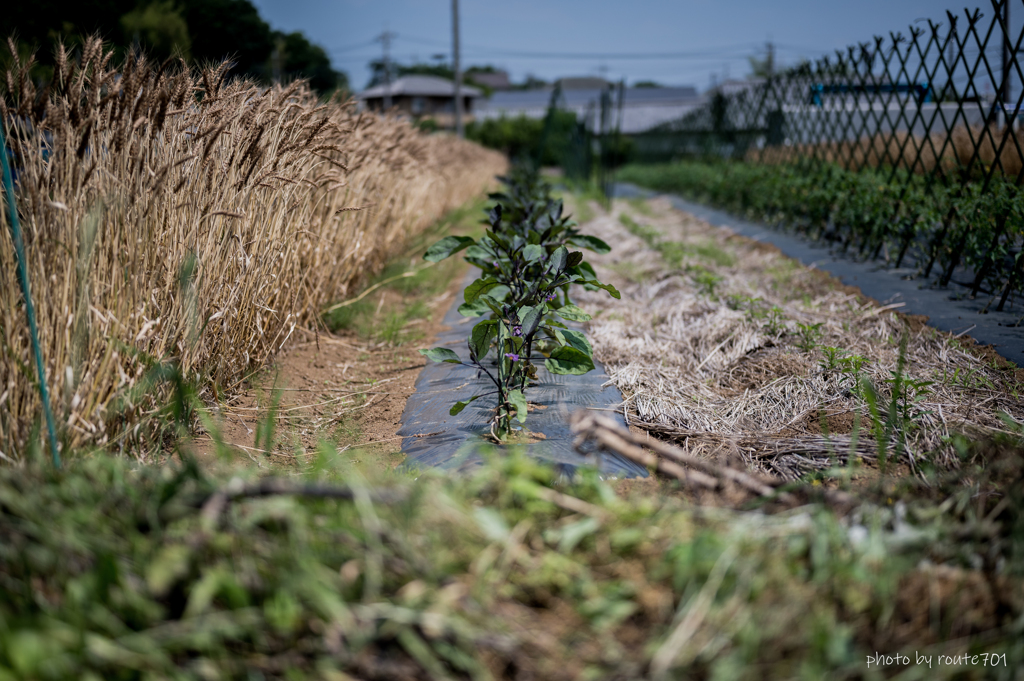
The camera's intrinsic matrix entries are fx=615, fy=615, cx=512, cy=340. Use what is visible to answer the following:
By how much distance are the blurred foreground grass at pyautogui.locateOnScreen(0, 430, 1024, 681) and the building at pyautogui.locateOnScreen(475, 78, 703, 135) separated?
31844mm

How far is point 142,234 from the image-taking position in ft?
6.59

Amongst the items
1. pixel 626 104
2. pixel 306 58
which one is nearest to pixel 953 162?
pixel 306 58

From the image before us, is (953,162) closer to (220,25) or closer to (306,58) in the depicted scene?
(220,25)

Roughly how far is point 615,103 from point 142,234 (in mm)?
46377

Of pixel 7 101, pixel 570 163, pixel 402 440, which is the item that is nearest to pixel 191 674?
pixel 402 440

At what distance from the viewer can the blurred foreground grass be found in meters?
0.81

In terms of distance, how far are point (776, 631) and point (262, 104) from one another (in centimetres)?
276

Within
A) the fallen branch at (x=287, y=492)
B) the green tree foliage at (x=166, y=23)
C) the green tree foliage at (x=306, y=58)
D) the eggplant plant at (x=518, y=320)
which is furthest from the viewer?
the green tree foliage at (x=306, y=58)

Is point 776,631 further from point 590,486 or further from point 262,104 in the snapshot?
point 262,104

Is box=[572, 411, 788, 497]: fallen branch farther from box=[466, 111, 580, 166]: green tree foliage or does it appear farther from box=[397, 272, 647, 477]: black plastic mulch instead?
box=[466, 111, 580, 166]: green tree foliage

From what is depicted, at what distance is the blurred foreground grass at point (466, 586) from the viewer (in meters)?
0.81

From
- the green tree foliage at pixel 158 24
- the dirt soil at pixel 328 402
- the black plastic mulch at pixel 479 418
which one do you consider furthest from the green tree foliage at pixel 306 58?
the black plastic mulch at pixel 479 418

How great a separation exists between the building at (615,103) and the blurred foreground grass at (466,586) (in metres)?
31.8

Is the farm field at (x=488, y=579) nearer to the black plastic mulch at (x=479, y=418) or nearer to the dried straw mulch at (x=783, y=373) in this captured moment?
the dried straw mulch at (x=783, y=373)
